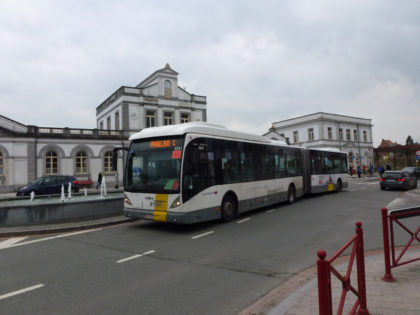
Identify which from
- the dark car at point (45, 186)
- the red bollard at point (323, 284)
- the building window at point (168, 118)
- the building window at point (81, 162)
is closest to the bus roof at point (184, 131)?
the red bollard at point (323, 284)

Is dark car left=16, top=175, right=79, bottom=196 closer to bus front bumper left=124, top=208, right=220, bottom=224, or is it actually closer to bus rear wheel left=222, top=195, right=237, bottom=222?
bus front bumper left=124, top=208, right=220, bottom=224

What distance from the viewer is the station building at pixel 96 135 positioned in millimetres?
28219

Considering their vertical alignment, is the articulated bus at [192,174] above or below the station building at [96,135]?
below

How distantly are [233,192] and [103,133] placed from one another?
1080 inches

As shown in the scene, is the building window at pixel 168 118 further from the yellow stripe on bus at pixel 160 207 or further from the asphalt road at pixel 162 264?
the yellow stripe on bus at pixel 160 207

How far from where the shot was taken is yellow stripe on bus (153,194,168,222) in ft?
27.2

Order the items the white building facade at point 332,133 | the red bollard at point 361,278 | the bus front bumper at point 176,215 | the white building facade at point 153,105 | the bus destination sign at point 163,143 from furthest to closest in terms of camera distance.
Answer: the white building facade at point 332,133, the white building facade at point 153,105, the bus destination sign at point 163,143, the bus front bumper at point 176,215, the red bollard at point 361,278

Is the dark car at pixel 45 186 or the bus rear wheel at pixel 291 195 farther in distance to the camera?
the dark car at pixel 45 186

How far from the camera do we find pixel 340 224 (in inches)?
360

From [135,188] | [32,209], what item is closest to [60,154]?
[32,209]

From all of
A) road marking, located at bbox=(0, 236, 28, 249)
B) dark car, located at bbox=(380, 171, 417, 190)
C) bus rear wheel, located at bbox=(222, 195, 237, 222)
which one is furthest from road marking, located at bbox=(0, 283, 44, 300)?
dark car, located at bbox=(380, 171, 417, 190)

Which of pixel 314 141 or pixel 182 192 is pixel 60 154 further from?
pixel 314 141

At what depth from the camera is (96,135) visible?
32.8 metres

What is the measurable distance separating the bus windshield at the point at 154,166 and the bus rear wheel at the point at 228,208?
88.1 inches
